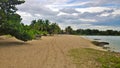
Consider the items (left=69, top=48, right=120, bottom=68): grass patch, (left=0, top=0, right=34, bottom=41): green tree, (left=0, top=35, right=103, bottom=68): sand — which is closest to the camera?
(left=0, top=35, right=103, bottom=68): sand

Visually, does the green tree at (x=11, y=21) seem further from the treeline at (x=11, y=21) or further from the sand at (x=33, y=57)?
the sand at (x=33, y=57)

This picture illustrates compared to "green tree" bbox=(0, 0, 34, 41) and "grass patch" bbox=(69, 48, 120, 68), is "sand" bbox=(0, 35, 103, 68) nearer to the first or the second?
"grass patch" bbox=(69, 48, 120, 68)

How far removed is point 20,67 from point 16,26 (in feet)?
61.2

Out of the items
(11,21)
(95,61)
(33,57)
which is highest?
(11,21)

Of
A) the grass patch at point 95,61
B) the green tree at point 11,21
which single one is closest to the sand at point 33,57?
the grass patch at point 95,61

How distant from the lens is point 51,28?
12456cm

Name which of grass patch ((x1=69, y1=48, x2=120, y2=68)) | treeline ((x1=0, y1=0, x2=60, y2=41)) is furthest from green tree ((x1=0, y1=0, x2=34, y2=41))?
grass patch ((x1=69, y1=48, x2=120, y2=68))

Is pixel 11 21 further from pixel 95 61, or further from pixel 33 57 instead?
pixel 95 61

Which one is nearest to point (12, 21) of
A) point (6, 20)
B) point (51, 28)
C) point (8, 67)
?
point (6, 20)

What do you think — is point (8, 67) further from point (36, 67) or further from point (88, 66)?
point (88, 66)

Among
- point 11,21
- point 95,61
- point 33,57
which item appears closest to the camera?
point 95,61

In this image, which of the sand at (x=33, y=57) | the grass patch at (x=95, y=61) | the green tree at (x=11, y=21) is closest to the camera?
the sand at (x=33, y=57)

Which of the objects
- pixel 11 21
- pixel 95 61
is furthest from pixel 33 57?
pixel 11 21

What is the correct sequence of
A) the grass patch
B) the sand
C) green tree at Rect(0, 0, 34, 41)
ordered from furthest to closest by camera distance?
green tree at Rect(0, 0, 34, 41), the grass patch, the sand
